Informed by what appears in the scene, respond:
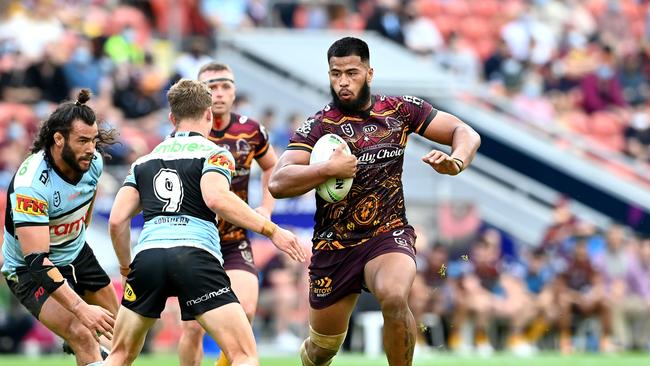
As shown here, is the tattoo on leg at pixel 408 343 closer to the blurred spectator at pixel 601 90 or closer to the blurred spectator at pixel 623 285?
the blurred spectator at pixel 623 285

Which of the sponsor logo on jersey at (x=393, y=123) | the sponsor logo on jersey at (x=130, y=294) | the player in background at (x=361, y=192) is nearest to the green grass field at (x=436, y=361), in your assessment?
the player in background at (x=361, y=192)

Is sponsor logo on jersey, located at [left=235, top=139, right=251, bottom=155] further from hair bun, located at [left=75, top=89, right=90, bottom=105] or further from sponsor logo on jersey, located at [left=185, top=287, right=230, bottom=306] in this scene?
sponsor logo on jersey, located at [left=185, top=287, right=230, bottom=306]

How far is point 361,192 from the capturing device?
9.43 metres

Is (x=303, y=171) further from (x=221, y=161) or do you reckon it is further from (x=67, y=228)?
(x=67, y=228)

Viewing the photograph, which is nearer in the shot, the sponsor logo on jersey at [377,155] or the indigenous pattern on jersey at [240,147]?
the sponsor logo on jersey at [377,155]

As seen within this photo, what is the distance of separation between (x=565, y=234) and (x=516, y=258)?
0.92 meters

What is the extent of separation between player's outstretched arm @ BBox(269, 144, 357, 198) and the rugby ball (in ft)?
0.24

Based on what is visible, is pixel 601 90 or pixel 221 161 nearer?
pixel 221 161

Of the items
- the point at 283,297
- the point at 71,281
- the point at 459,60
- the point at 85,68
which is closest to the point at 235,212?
the point at 71,281

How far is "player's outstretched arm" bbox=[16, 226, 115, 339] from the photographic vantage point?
859 cm

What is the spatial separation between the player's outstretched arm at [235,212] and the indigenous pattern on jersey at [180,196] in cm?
9

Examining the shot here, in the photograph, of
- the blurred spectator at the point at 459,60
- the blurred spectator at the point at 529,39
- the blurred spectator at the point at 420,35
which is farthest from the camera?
the blurred spectator at the point at 529,39

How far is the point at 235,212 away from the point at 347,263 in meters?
Answer: 1.47

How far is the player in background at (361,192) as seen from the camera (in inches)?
362
